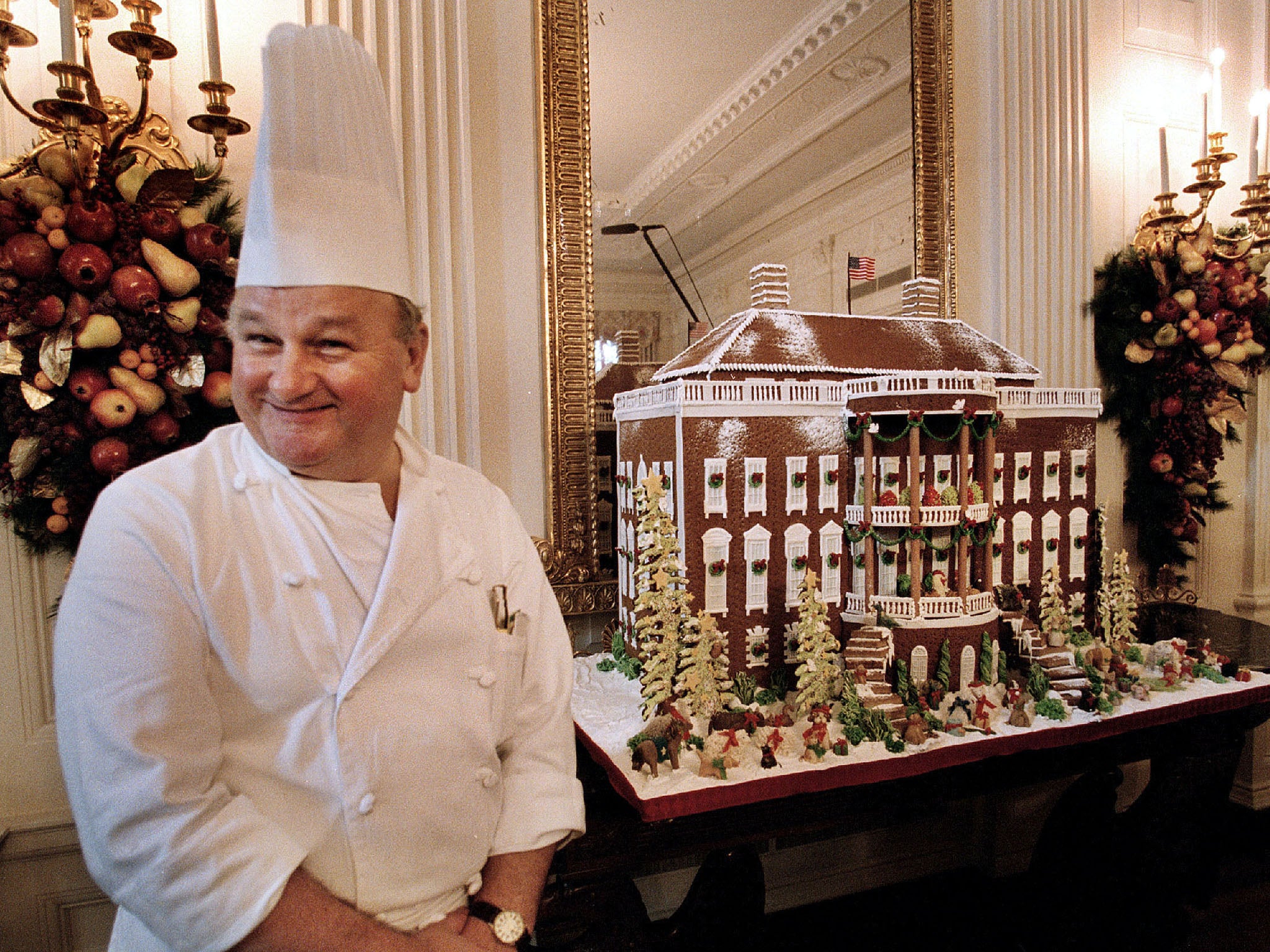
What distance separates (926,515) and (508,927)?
5.00ft

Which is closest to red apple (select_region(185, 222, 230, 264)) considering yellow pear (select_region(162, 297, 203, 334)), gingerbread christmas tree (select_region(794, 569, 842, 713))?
yellow pear (select_region(162, 297, 203, 334))

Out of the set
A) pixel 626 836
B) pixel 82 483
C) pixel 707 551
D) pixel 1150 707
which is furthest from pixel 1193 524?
pixel 82 483

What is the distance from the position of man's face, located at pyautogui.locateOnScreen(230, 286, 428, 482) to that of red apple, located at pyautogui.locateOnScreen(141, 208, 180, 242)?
3.31 ft

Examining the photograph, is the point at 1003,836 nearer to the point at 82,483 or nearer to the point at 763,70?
the point at 763,70

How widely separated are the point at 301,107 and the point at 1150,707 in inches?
96.1

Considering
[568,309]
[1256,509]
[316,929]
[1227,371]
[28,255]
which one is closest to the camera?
[316,929]

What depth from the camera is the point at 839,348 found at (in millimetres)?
2246

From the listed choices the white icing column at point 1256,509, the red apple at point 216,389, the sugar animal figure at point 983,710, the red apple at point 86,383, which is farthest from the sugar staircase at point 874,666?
the white icing column at point 1256,509

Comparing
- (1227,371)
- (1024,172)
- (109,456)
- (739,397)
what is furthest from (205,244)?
(1227,371)

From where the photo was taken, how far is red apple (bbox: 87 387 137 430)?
170 cm

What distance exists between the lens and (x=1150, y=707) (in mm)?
2039

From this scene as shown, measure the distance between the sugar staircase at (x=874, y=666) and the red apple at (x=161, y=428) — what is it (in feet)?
5.95

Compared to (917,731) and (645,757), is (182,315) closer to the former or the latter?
(645,757)

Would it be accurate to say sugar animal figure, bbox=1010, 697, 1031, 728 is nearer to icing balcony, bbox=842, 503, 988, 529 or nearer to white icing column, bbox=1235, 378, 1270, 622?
icing balcony, bbox=842, 503, 988, 529
